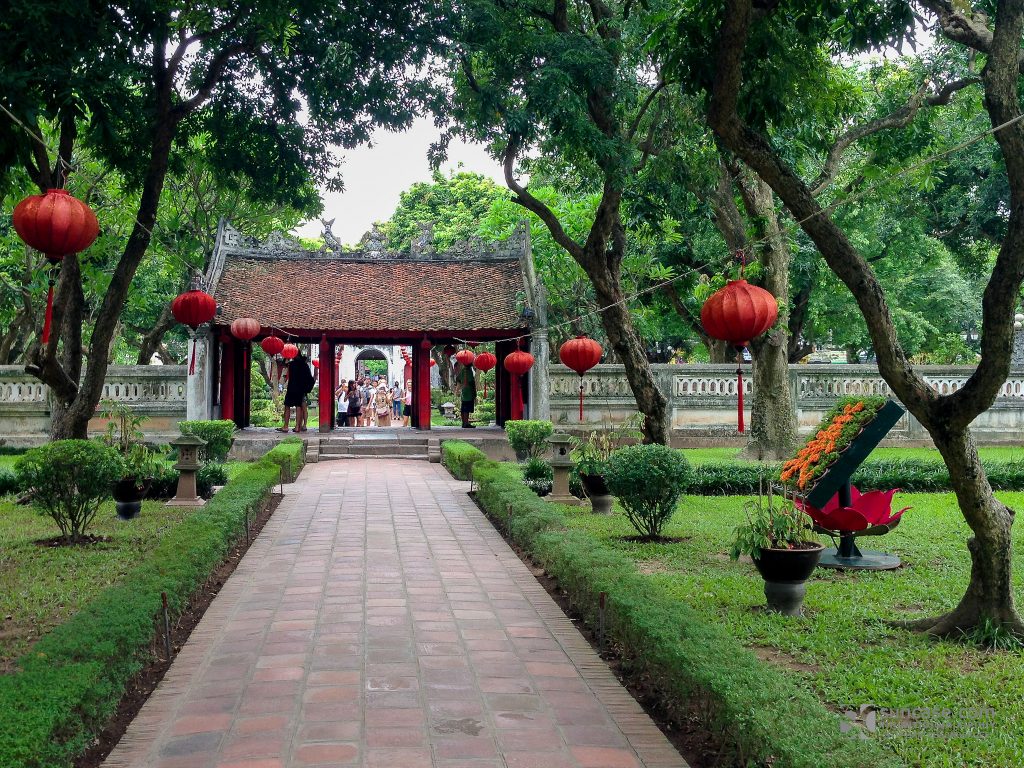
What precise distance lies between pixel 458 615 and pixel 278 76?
7242mm

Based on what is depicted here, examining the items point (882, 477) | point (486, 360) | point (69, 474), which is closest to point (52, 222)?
point (69, 474)

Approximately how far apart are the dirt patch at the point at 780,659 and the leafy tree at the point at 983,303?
1064 millimetres

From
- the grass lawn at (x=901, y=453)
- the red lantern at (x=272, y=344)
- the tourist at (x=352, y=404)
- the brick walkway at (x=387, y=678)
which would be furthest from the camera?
the tourist at (x=352, y=404)

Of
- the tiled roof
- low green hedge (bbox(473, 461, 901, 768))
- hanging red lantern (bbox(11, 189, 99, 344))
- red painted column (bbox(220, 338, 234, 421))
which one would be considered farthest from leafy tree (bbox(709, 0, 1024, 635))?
red painted column (bbox(220, 338, 234, 421))

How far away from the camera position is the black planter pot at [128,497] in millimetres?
10773

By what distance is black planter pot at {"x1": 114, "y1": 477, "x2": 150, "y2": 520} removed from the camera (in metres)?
10.8

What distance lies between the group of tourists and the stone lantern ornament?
11.0 m

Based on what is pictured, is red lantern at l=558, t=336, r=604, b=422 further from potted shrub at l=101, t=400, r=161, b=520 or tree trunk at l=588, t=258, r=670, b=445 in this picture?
potted shrub at l=101, t=400, r=161, b=520

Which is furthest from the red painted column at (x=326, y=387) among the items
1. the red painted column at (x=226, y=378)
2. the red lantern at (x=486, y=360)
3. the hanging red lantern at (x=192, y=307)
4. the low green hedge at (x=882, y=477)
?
the low green hedge at (x=882, y=477)

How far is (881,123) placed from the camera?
38.9ft

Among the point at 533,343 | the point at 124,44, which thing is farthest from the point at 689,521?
the point at 533,343

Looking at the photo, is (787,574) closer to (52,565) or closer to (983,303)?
(983,303)

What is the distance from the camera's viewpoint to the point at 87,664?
4.52 meters

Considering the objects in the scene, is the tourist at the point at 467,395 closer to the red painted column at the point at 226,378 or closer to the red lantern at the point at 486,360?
the red lantern at the point at 486,360
